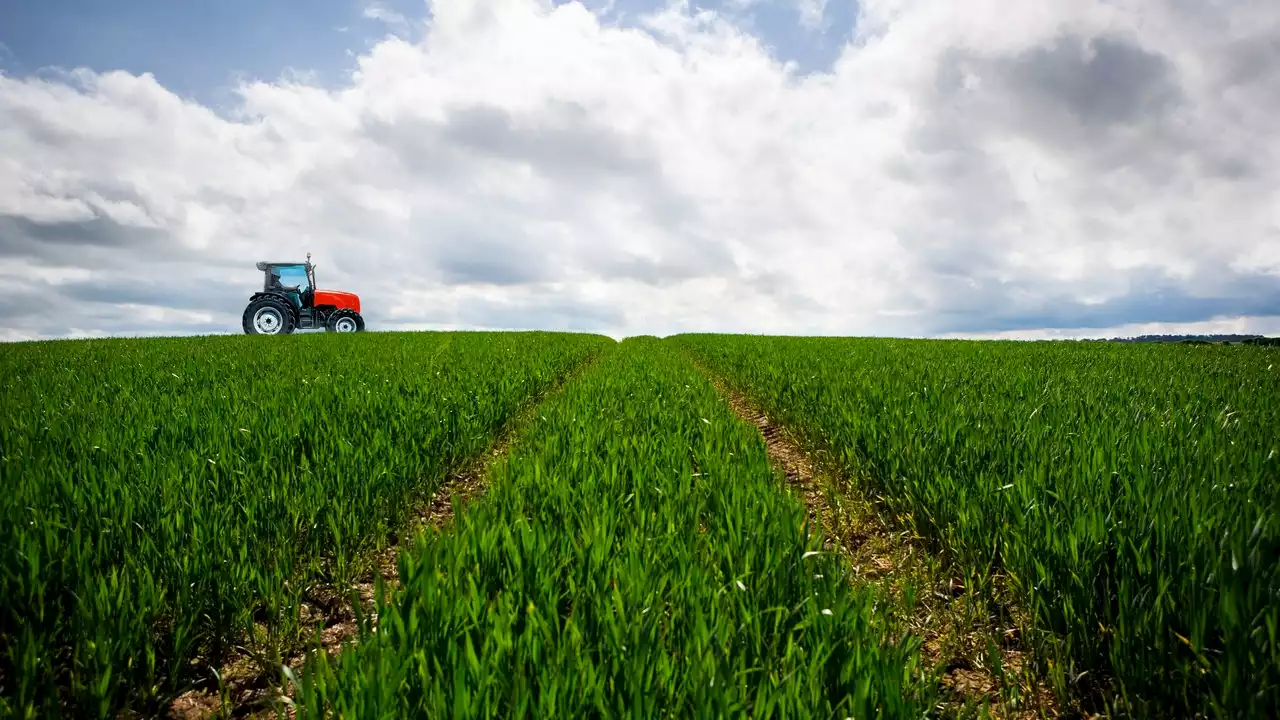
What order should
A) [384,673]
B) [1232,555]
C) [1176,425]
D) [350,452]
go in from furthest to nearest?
[1176,425]
[350,452]
[1232,555]
[384,673]

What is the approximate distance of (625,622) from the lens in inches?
87.3

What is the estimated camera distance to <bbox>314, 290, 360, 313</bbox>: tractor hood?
26406mm

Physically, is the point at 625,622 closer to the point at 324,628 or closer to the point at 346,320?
the point at 324,628

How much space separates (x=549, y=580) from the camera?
8.16 feet

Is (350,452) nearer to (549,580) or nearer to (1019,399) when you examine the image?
(549,580)

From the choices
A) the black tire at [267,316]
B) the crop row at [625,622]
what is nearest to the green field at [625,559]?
the crop row at [625,622]

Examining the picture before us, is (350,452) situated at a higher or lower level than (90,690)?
higher

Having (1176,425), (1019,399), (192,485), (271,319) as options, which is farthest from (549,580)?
(271,319)

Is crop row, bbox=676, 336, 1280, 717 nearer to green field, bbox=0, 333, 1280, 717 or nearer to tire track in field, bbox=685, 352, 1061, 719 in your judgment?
green field, bbox=0, 333, 1280, 717

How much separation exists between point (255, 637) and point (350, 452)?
2117 mm

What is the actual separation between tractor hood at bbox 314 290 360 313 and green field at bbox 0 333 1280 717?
2158 centimetres

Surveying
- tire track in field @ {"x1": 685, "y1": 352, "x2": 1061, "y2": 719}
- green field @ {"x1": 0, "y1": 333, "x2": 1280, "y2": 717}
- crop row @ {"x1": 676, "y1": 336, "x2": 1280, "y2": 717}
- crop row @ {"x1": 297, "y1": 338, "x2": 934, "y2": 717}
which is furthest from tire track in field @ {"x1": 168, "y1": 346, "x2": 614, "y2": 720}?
crop row @ {"x1": 676, "y1": 336, "x2": 1280, "y2": 717}

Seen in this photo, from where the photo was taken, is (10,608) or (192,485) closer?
(10,608)

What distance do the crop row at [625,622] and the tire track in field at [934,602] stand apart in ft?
1.05
